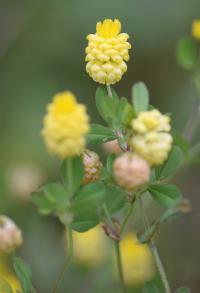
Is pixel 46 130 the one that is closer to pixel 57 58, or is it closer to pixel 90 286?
pixel 90 286

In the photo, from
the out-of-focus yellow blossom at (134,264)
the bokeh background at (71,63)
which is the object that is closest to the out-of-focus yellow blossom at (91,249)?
the out-of-focus yellow blossom at (134,264)

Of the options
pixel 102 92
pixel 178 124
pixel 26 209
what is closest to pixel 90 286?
pixel 26 209

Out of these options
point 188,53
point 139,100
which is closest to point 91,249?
point 188,53

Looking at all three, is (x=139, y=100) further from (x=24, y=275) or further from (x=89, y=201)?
(x=24, y=275)

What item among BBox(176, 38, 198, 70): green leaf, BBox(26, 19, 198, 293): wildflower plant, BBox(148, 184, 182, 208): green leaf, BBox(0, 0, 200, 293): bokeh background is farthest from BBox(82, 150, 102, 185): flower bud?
BBox(0, 0, 200, 293): bokeh background

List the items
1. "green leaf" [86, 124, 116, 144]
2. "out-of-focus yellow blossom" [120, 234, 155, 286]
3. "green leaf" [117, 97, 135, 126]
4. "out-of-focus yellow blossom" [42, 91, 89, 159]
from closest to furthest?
"out-of-focus yellow blossom" [42, 91, 89, 159]
"green leaf" [117, 97, 135, 126]
"green leaf" [86, 124, 116, 144]
"out-of-focus yellow blossom" [120, 234, 155, 286]

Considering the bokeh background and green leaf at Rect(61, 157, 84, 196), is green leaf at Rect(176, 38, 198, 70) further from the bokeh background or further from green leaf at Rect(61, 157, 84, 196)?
the bokeh background
